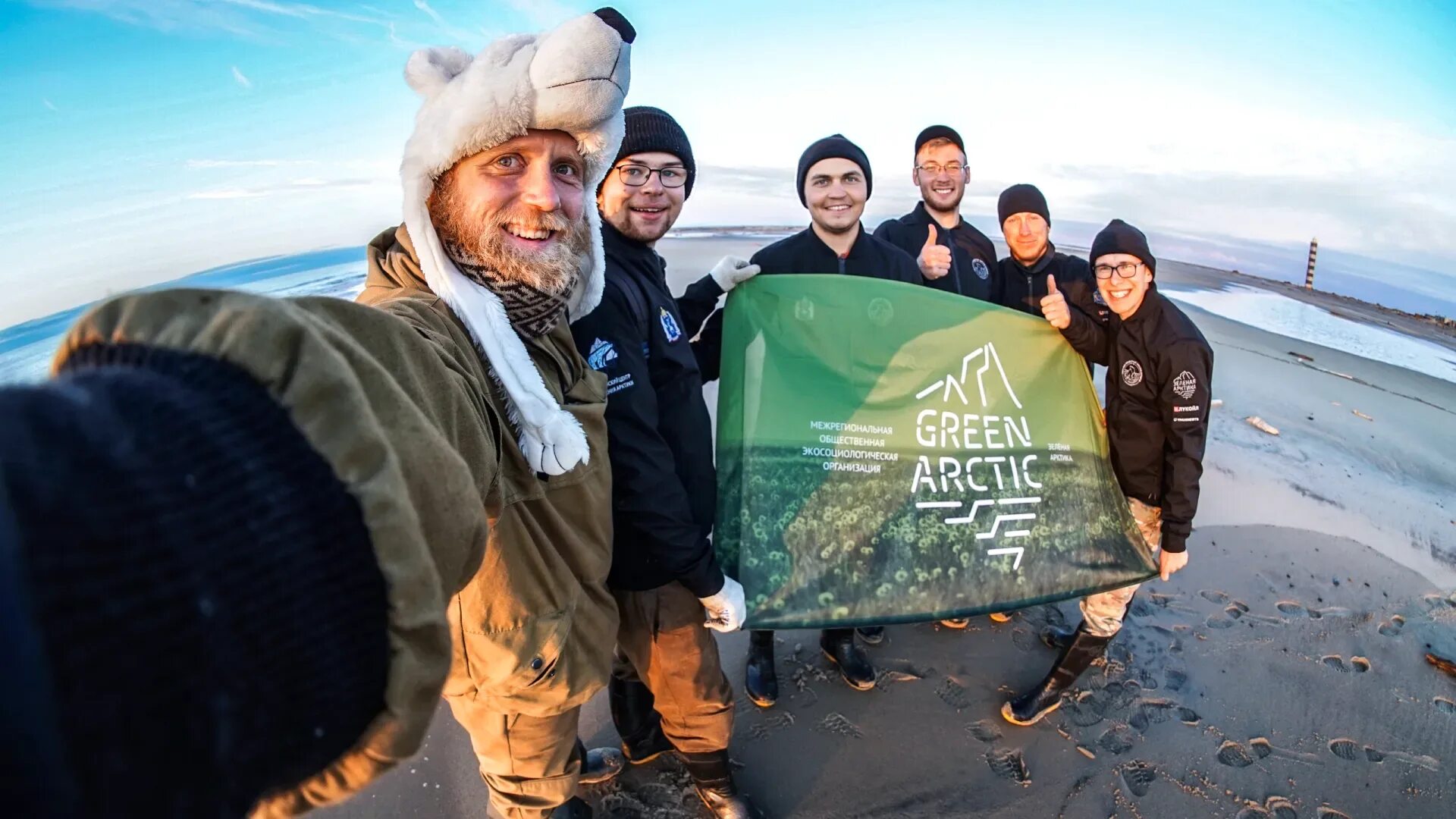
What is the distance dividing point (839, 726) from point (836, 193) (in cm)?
239

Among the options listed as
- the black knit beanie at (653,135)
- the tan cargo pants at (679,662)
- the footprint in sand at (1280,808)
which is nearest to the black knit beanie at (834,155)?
the black knit beanie at (653,135)

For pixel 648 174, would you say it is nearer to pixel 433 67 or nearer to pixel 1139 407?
pixel 433 67

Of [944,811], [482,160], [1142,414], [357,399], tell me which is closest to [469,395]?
[357,399]

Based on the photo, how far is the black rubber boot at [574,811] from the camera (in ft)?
7.03

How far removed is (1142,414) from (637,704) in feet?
7.83

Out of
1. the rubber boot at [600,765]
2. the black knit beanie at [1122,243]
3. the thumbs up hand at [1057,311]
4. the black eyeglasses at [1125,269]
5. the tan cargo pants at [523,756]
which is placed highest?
the black knit beanie at [1122,243]

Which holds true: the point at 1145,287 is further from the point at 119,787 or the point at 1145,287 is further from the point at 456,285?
the point at 119,787

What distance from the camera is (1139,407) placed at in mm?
2641

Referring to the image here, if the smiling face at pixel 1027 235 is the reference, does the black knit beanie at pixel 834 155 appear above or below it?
above

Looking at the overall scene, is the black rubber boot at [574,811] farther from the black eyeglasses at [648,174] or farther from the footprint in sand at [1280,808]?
the footprint in sand at [1280,808]

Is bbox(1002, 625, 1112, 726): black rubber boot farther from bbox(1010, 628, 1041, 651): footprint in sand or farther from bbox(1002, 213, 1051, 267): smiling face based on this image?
bbox(1002, 213, 1051, 267): smiling face

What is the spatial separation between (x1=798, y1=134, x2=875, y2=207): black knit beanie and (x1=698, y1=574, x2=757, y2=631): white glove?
6.37ft

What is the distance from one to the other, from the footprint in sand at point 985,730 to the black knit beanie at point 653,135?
8.33ft

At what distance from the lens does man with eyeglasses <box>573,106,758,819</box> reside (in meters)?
1.86
